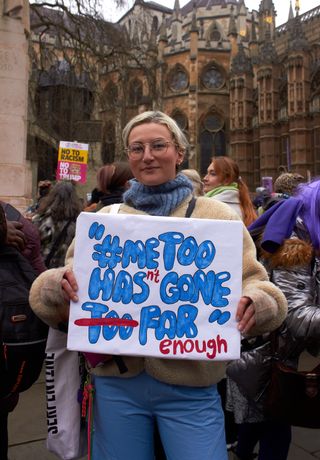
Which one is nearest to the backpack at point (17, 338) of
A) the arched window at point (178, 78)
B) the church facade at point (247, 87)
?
the church facade at point (247, 87)

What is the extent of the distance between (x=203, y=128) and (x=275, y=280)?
43961 mm

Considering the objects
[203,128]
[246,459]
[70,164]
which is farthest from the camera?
[203,128]

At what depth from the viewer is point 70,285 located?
5.57ft

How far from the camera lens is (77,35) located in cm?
1384

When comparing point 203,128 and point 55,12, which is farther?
point 203,128

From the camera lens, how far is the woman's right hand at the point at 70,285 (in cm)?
169

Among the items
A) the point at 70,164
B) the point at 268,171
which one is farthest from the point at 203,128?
the point at 70,164

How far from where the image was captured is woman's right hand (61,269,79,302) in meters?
1.69

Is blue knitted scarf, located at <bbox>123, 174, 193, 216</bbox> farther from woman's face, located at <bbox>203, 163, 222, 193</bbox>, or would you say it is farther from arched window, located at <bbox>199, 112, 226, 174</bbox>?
arched window, located at <bbox>199, 112, 226, 174</bbox>

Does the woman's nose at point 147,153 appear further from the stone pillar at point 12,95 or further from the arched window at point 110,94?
the arched window at point 110,94

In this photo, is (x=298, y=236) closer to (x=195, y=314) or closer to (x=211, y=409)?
(x=195, y=314)

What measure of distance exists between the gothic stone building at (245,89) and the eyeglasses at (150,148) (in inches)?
1057

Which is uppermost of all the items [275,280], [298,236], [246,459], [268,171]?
[268,171]

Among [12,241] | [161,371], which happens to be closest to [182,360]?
[161,371]
